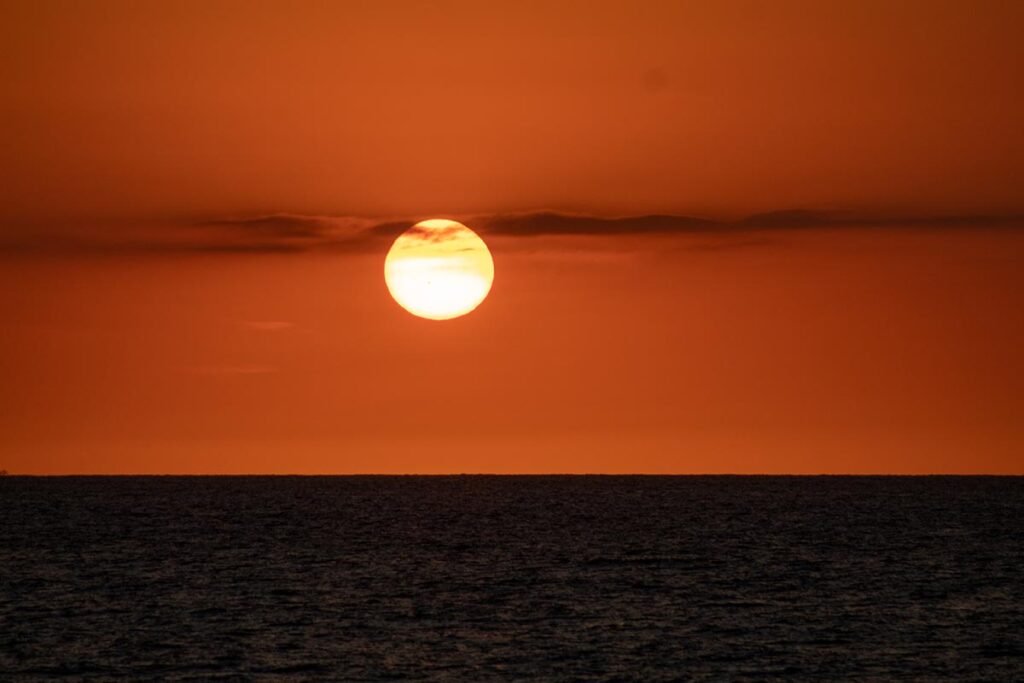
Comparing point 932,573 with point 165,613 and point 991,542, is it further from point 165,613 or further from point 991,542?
point 165,613

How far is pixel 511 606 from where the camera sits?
251 ft

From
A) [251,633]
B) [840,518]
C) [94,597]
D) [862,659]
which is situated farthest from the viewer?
[840,518]

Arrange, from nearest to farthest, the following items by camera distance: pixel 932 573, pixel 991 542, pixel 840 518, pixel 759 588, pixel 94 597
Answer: pixel 94 597, pixel 759 588, pixel 932 573, pixel 991 542, pixel 840 518

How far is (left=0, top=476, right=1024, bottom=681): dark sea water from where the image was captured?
57469 millimetres

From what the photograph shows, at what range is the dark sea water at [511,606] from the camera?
189 feet

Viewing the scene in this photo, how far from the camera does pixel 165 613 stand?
72.6 m

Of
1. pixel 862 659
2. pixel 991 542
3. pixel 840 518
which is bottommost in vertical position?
pixel 862 659

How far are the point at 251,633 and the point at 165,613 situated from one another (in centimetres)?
878

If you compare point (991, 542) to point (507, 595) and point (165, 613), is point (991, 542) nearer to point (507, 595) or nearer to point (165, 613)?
point (507, 595)

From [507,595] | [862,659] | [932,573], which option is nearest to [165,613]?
[507,595]

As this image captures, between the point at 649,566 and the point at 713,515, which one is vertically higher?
the point at 713,515

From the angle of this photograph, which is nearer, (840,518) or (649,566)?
(649,566)

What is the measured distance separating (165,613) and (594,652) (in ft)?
75.1

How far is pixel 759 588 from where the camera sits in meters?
86.4
